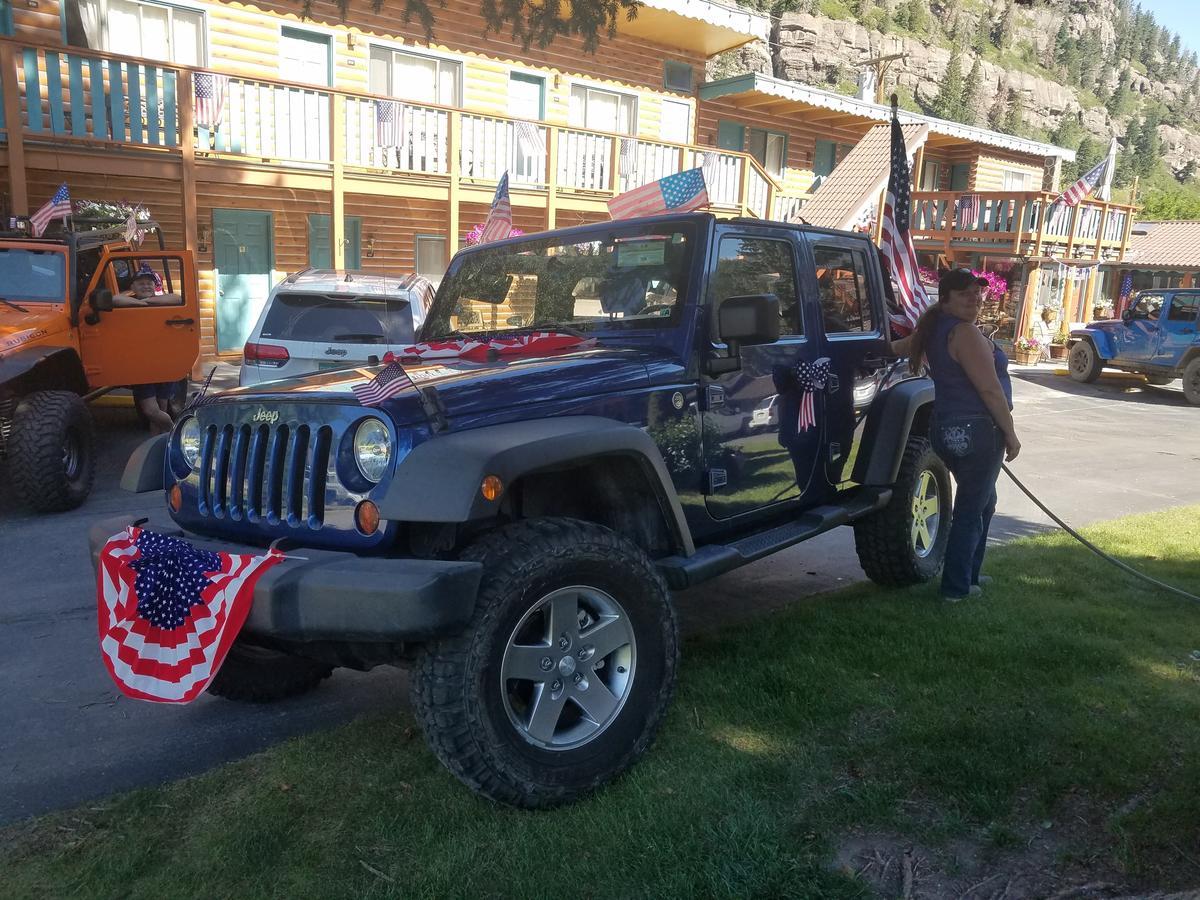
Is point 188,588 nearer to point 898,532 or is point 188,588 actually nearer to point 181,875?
point 181,875

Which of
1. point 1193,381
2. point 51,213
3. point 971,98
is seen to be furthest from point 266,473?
point 971,98

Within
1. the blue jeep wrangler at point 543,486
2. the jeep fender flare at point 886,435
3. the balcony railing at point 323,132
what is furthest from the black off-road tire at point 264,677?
the balcony railing at point 323,132

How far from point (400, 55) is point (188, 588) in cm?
1399

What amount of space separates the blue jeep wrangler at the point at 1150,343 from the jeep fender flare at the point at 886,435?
46.1 ft

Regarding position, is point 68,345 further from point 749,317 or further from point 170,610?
point 749,317

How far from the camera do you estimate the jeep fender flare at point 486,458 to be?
270cm

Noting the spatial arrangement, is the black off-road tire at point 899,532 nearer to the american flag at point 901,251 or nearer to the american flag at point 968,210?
the american flag at point 901,251

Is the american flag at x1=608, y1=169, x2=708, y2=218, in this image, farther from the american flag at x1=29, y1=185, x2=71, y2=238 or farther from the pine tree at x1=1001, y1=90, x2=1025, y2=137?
the pine tree at x1=1001, y1=90, x2=1025, y2=137

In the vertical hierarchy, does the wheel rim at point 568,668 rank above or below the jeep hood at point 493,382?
below

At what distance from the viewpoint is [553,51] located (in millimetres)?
16359

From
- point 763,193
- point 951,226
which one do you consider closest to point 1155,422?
point 763,193

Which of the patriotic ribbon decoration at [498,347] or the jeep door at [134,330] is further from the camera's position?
the jeep door at [134,330]

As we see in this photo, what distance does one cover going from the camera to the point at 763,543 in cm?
401

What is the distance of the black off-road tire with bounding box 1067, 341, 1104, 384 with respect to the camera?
18.3m
